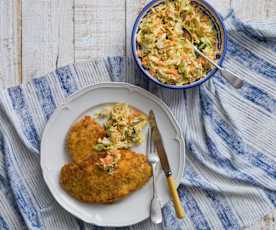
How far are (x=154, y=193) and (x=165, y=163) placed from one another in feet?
0.40

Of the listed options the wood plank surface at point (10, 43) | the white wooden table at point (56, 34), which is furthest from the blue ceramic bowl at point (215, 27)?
the wood plank surface at point (10, 43)

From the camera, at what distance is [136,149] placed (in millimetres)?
1835

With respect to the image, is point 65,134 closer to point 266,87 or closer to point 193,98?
point 193,98

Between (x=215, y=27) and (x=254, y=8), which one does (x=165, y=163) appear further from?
(x=254, y=8)

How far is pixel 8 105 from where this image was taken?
1.86 meters

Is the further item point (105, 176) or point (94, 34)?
point (94, 34)

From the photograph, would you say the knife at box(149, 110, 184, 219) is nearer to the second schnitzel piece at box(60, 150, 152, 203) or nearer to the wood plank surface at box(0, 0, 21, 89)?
the second schnitzel piece at box(60, 150, 152, 203)

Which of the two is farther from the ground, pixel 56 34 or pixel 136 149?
pixel 56 34

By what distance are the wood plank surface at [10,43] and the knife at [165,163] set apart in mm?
560

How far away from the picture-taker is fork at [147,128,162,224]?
1.79m

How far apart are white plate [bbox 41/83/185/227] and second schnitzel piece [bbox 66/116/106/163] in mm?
37

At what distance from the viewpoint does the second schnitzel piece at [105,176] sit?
1.77 metres

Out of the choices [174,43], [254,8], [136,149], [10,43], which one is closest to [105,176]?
[136,149]

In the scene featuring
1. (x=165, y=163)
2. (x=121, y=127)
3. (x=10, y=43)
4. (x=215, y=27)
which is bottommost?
(x=165, y=163)
